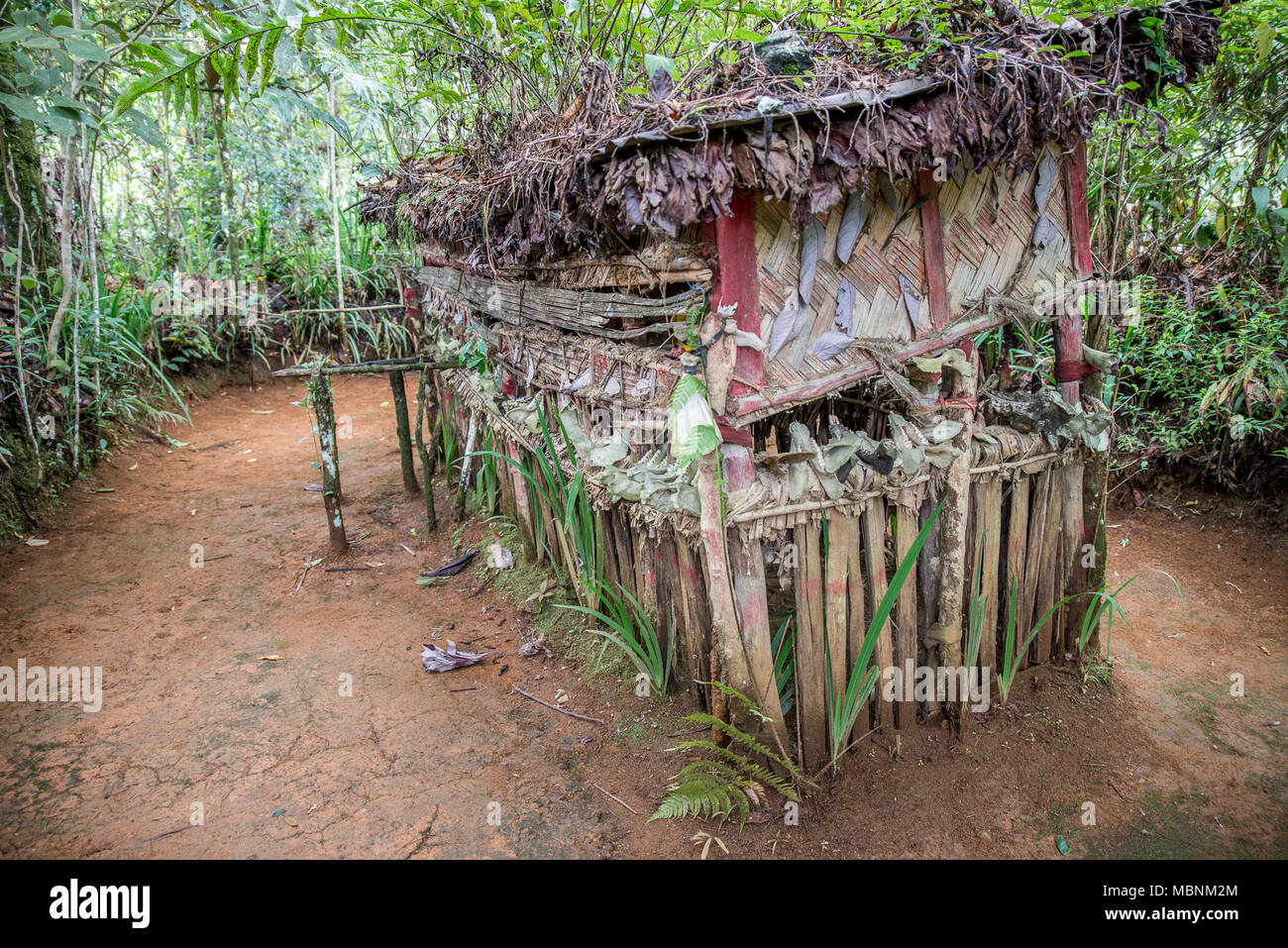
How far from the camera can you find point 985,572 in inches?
112

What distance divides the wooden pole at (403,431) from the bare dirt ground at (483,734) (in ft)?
2.85

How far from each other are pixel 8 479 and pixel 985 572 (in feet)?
19.3

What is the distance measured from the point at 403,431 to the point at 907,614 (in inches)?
144

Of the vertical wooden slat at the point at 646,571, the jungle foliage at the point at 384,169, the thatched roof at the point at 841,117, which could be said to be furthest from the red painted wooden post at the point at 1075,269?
the vertical wooden slat at the point at 646,571

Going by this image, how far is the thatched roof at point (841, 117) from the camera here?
1980 mm

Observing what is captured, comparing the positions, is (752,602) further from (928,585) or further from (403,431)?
(403,431)

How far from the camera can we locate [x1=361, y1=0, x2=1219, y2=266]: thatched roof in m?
1.98

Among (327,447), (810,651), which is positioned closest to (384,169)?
(327,447)

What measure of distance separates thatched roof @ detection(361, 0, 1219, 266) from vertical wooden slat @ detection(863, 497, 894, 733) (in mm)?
1020

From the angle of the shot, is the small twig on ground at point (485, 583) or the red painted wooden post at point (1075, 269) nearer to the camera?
the red painted wooden post at point (1075, 269)

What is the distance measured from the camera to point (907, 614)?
270 centimetres

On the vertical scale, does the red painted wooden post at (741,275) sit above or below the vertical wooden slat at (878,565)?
above

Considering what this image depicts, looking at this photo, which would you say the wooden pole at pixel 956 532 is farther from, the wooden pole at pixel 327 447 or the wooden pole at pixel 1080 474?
the wooden pole at pixel 327 447

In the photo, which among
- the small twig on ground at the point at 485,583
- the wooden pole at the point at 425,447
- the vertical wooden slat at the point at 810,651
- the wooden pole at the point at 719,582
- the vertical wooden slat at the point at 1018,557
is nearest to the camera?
the wooden pole at the point at 719,582
